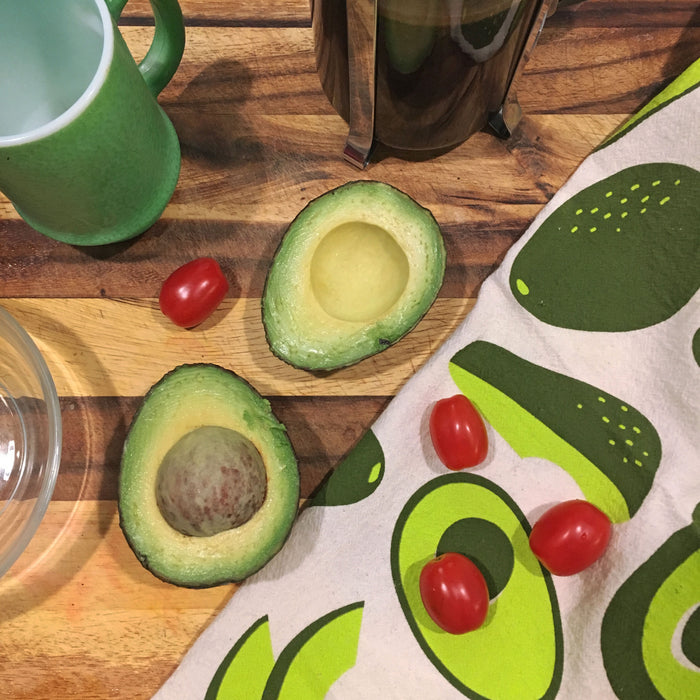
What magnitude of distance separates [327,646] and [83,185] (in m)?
0.48

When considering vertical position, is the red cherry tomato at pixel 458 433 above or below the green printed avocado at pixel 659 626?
above

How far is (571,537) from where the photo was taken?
0.63 m

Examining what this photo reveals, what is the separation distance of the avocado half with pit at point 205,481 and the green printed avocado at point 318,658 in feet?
0.33

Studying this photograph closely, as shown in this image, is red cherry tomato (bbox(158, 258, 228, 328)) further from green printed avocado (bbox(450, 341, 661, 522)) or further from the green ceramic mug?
green printed avocado (bbox(450, 341, 661, 522))

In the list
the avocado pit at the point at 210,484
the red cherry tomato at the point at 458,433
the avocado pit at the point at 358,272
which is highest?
the avocado pit at the point at 358,272

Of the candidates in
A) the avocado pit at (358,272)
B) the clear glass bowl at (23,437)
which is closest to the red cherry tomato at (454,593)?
the avocado pit at (358,272)

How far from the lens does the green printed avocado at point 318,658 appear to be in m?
0.66

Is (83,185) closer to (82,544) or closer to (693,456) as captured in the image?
(82,544)

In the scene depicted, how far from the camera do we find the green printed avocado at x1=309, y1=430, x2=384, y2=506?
69 centimetres

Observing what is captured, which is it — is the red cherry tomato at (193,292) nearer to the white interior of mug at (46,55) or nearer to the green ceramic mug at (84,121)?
the green ceramic mug at (84,121)

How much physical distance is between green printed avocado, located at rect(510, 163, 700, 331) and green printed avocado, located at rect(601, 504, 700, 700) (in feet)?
0.66

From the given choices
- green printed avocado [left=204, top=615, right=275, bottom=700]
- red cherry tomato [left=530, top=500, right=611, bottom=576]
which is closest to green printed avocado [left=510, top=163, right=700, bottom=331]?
red cherry tomato [left=530, top=500, right=611, bottom=576]

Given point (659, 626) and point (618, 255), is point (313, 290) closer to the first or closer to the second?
point (618, 255)

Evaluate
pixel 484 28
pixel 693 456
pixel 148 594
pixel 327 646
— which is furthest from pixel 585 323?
pixel 148 594
